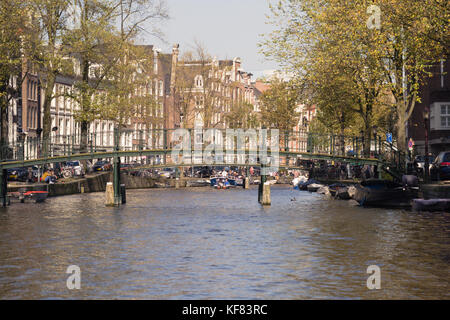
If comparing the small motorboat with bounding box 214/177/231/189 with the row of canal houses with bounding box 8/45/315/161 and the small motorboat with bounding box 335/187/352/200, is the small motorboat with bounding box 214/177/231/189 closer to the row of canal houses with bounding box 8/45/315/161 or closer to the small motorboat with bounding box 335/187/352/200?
the row of canal houses with bounding box 8/45/315/161

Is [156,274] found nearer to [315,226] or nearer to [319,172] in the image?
[315,226]

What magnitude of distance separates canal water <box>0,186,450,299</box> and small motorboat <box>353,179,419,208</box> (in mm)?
2259

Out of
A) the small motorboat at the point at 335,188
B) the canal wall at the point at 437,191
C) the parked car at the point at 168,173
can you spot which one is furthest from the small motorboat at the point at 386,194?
the parked car at the point at 168,173

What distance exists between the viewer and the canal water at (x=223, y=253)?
23391 millimetres

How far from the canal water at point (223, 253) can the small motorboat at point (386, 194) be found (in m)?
2.26

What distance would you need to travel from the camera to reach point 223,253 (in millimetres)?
31469

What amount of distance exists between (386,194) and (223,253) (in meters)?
25.6

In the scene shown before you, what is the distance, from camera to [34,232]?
3947cm

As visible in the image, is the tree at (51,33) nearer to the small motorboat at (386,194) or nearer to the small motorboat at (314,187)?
the small motorboat at (386,194)

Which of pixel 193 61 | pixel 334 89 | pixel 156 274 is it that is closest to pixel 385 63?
pixel 334 89

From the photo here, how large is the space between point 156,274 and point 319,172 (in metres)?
67.9

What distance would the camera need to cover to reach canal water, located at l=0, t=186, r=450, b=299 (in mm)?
23391

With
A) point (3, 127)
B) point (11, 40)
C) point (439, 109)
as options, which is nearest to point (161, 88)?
point (439, 109)

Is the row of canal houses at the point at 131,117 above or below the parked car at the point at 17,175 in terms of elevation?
above
